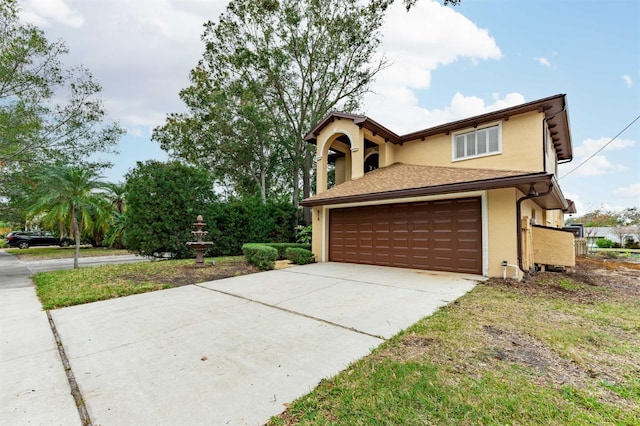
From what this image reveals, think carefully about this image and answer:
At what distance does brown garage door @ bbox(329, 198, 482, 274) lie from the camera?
8.03 meters

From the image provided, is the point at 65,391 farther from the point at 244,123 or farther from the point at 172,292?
the point at 244,123

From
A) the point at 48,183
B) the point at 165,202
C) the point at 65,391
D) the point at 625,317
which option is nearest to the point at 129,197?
the point at 165,202

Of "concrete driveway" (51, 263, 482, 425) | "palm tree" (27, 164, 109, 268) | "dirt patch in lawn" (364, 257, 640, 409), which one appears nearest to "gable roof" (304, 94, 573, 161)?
"dirt patch in lawn" (364, 257, 640, 409)

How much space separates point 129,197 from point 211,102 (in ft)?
26.7

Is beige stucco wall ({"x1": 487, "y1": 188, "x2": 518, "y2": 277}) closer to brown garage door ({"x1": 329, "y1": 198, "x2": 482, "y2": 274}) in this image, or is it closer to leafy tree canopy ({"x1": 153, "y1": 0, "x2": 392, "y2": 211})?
brown garage door ({"x1": 329, "y1": 198, "x2": 482, "y2": 274})

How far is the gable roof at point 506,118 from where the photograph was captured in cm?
828

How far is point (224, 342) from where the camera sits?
3543 millimetres

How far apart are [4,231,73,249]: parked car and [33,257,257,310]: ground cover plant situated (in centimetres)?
2130

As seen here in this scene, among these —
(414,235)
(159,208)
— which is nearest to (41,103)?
(159,208)

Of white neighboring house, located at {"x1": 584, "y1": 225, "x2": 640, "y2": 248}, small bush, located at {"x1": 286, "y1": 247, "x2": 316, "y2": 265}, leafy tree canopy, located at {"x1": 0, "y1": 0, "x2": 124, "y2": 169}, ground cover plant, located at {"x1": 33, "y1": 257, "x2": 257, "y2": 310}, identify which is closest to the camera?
ground cover plant, located at {"x1": 33, "y1": 257, "x2": 257, "y2": 310}

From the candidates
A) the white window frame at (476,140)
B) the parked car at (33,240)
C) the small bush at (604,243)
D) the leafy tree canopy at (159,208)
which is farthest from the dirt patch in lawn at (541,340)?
the parked car at (33,240)

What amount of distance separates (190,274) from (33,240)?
2790 centimetres

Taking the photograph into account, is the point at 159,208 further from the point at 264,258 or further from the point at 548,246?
the point at 548,246

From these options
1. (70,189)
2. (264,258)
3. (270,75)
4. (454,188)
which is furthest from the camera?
(270,75)
